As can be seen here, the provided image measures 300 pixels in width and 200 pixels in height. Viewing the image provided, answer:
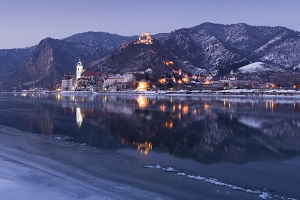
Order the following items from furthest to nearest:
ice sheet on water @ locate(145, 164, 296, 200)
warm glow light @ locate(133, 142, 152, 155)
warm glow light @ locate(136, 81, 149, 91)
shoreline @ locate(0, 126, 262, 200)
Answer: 1. warm glow light @ locate(136, 81, 149, 91)
2. warm glow light @ locate(133, 142, 152, 155)
3. ice sheet on water @ locate(145, 164, 296, 200)
4. shoreline @ locate(0, 126, 262, 200)

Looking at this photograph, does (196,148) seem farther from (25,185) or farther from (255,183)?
(25,185)

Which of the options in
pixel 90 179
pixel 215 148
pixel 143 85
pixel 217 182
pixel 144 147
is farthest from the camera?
pixel 143 85

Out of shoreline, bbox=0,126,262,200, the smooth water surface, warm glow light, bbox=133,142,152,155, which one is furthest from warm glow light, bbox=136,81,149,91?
shoreline, bbox=0,126,262,200

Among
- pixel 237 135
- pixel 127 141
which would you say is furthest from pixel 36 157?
pixel 237 135

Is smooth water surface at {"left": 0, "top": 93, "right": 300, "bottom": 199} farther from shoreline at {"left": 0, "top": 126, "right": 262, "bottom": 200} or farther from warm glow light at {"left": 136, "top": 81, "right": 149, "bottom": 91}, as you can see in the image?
warm glow light at {"left": 136, "top": 81, "right": 149, "bottom": 91}

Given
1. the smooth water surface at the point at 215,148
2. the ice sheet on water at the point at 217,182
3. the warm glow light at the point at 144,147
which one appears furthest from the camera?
the warm glow light at the point at 144,147

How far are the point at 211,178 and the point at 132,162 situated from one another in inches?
181

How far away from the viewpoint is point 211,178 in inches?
551

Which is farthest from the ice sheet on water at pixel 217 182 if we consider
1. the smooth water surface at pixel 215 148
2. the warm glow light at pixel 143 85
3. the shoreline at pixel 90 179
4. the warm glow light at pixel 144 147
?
the warm glow light at pixel 143 85

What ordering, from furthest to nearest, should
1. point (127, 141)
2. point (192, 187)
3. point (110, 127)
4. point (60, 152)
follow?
point (110, 127) < point (127, 141) < point (60, 152) < point (192, 187)

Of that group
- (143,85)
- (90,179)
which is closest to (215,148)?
(90,179)

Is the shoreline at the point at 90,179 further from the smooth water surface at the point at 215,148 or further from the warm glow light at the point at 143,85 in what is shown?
the warm glow light at the point at 143,85

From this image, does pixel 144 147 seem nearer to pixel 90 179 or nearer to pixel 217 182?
pixel 90 179

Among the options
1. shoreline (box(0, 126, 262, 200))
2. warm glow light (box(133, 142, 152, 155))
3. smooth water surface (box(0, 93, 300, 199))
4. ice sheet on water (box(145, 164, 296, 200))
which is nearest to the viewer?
shoreline (box(0, 126, 262, 200))
